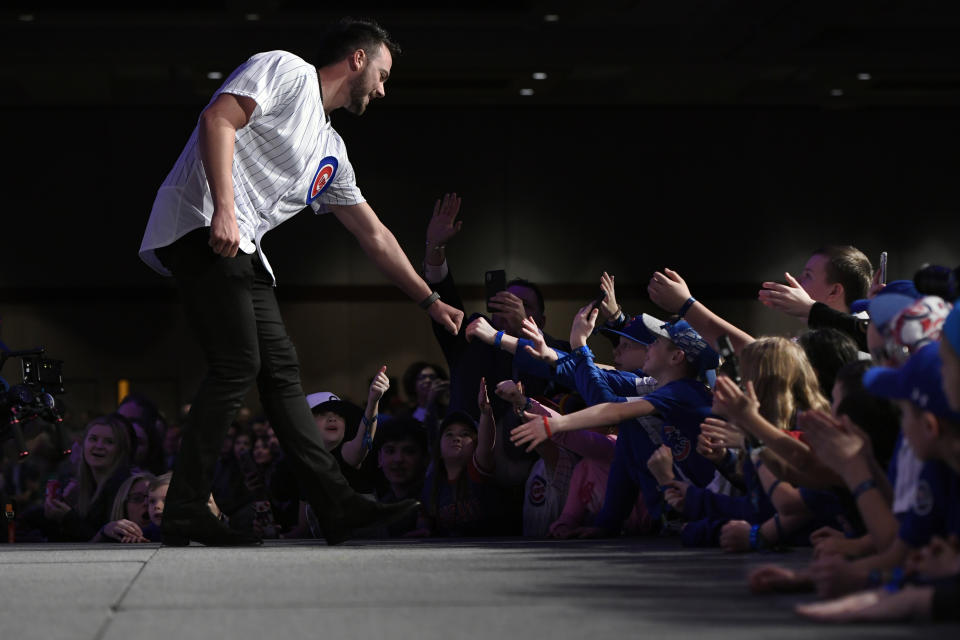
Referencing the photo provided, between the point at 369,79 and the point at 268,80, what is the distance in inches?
12.8

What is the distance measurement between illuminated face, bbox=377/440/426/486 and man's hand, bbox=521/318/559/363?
3.23 ft

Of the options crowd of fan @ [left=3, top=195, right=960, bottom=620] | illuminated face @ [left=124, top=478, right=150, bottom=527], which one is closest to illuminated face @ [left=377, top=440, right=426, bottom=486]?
crowd of fan @ [left=3, top=195, right=960, bottom=620]

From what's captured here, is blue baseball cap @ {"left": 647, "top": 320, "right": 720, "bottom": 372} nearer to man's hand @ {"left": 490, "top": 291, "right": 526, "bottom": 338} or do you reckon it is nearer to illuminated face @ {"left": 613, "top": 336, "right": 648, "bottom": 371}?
illuminated face @ {"left": 613, "top": 336, "right": 648, "bottom": 371}

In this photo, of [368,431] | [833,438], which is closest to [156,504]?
[368,431]

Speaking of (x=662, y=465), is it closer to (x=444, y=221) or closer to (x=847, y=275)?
(x=847, y=275)

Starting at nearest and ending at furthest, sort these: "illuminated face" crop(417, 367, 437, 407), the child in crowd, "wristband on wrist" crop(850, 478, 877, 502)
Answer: "wristband on wrist" crop(850, 478, 877, 502)
the child in crowd
"illuminated face" crop(417, 367, 437, 407)

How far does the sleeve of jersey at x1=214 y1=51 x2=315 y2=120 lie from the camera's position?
113 inches

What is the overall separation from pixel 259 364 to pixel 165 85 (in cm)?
772

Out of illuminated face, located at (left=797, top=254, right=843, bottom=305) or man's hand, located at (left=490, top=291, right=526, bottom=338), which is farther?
man's hand, located at (left=490, top=291, right=526, bottom=338)

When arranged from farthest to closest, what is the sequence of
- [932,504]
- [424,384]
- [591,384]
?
[424,384], [591,384], [932,504]

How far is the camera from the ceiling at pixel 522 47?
347 inches

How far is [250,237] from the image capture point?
2.96 meters

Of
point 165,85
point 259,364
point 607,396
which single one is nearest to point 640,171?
point 165,85

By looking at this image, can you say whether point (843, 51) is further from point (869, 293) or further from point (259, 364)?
point (259, 364)
